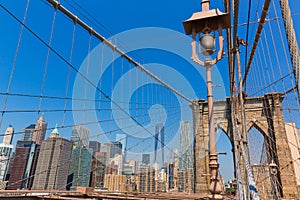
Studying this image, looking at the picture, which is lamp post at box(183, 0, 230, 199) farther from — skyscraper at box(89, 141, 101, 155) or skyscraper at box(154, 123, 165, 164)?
skyscraper at box(154, 123, 165, 164)

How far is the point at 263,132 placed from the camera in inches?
354

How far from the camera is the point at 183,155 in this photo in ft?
39.0

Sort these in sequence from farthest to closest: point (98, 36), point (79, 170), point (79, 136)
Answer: point (98, 36) → point (79, 170) → point (79, 136)

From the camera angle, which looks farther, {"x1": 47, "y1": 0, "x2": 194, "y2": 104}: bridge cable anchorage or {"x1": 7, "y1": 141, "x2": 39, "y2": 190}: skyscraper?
{"x1": 47, "y1": 0, "x2": 194, "y2": 104}: bridge cable anchorage

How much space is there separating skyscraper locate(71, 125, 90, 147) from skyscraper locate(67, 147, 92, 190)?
0.15m

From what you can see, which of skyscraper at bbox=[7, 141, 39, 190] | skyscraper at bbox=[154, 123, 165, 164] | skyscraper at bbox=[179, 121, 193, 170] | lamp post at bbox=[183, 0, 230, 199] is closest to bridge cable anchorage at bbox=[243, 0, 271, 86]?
lamp post at bbox=[183, 0, 230, 199]

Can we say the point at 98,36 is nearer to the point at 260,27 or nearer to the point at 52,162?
the point at 52,162

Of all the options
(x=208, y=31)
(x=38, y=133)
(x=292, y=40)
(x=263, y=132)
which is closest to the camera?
(x=292, y=40)

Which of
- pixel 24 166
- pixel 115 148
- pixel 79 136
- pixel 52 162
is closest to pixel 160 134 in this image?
pixel 115 148

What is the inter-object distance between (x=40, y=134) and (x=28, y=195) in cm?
198

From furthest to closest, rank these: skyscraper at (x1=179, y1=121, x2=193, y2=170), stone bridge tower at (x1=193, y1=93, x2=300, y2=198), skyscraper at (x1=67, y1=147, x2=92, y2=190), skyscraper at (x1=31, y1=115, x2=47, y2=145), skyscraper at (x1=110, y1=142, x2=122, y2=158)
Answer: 1. skyscraper at (x1=179, y1=121, x2=193, y2=170)
2. stone bridge tower at (x1=193, y1=93, x2=300, y2=198)
3. skyscraper at (x1=110, y1=142, x2=122, y2=158)
4. skyscraper at (x1=67, y1=147, x2=92, y2=190)
5. skyscraper at (x1=31, y1=115, x2=47, y2=145)

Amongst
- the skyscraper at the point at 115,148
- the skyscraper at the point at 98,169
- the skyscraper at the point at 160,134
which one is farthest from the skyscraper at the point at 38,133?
the skyscraper at the point at 160,134

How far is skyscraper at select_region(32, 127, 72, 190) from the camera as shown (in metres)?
4.05

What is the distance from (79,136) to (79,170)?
0.85m
